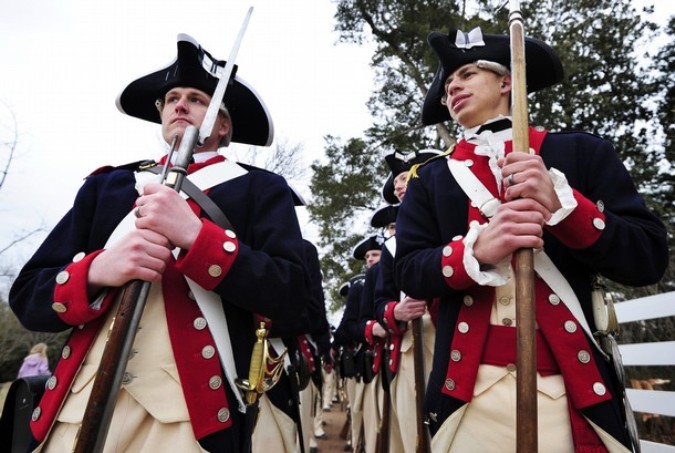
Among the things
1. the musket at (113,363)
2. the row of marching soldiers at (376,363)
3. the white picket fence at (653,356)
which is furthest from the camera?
the white picket fence at (653,356)

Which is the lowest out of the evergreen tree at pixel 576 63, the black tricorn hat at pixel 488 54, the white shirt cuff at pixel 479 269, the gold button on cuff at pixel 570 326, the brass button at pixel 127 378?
the brass button at pixel 127 378

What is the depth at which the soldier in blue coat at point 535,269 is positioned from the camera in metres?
1.63

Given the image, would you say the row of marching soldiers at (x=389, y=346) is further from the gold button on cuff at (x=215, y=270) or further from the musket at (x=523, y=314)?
the gold button on cuff at (x=215, y=270)

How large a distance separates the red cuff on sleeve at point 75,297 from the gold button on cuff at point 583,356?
5.35 ft

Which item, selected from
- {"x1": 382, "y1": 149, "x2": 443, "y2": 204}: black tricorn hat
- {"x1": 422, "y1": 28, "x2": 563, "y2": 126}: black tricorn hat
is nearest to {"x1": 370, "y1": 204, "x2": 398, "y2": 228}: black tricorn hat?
{"x1": 382, "y1": 149, "x2": 443, "y2": 204}: black tricorn hat

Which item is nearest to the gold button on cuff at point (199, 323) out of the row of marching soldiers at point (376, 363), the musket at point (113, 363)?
the musket at point (113, 363)

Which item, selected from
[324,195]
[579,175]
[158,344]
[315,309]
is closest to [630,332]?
[315,309]

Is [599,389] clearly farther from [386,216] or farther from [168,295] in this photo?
[386,216]

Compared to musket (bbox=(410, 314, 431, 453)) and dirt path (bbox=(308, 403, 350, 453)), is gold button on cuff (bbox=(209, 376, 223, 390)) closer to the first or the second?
musket (bbox=(410, 314, 431, 453))

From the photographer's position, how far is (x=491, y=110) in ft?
7.64

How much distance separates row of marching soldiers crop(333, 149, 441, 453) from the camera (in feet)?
12.8

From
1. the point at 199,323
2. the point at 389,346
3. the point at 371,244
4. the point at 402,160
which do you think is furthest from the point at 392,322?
the point at 371,244

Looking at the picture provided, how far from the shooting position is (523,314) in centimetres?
148

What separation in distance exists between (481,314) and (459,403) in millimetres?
331
